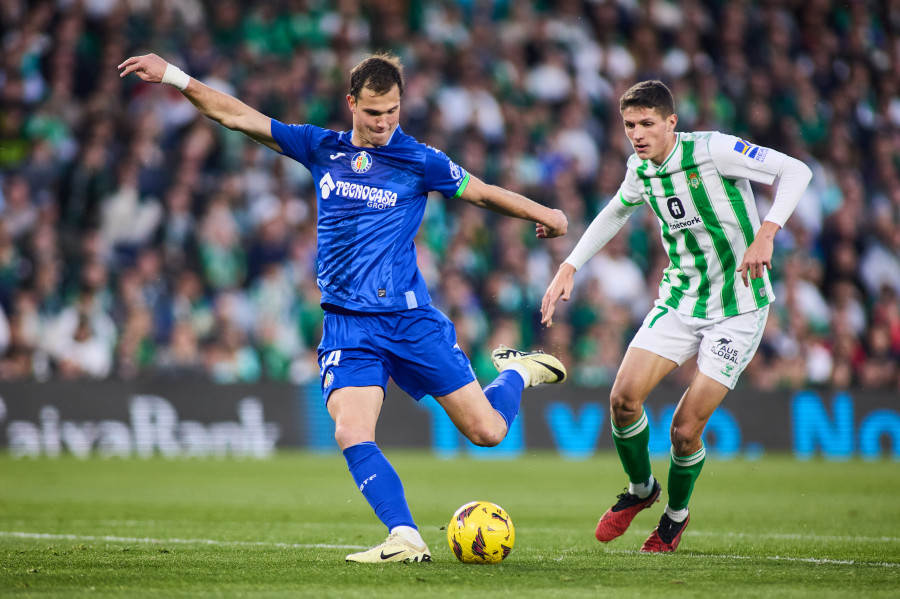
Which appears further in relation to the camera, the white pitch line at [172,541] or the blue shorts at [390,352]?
the white pitch line at [172,541]

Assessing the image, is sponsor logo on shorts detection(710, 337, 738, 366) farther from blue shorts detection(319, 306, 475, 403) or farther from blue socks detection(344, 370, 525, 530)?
blue socks detection(344, 370, 525, 530)

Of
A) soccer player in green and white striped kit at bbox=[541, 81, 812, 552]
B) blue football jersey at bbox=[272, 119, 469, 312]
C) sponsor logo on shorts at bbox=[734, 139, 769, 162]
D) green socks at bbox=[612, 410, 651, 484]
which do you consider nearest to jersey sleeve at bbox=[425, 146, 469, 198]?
blue football jersey at bbox=[272, 119, 469, 312]

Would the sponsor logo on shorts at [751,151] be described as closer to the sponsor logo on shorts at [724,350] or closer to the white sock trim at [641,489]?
the sponsor logo on shorts at [724,350]

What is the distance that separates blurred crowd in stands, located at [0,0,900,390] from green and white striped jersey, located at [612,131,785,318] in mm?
8267

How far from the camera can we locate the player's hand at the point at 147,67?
5794 mm

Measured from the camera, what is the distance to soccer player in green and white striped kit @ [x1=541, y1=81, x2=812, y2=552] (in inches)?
261

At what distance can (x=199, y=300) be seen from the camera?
15.4 metres

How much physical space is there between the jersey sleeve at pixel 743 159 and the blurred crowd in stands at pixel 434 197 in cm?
855

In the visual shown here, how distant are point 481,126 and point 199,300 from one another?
19.4ft

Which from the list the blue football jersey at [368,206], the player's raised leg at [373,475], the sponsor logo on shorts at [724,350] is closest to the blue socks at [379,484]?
the player's raised leg at [373,475]

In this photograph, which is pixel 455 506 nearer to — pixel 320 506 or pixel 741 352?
pixel 320 506

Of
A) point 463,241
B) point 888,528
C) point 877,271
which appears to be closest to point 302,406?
point 463,241

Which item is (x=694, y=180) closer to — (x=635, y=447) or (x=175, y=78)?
(x=635, y=447)

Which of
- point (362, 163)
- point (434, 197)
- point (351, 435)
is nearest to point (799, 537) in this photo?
point (351, 435)
